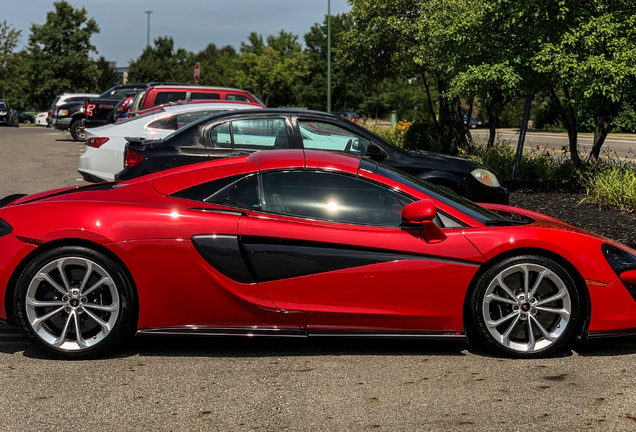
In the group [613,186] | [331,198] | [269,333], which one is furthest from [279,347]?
[613,186]

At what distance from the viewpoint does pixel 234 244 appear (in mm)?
5004

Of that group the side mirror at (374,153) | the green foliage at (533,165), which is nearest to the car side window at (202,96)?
the green foliage at (533,165)

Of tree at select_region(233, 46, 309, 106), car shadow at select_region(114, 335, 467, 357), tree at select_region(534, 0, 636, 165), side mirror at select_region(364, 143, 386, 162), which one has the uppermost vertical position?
tree at select_region(233, 46, 309, 106)

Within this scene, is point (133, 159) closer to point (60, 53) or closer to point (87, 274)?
point (87, 274)

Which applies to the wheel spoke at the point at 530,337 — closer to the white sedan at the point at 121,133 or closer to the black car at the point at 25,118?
the white sedan at the point at 121,133

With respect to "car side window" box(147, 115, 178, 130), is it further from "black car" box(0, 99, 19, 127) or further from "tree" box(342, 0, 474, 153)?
"black car" box(0, 99, 19, 127)

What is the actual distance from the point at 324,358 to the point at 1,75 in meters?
70.4

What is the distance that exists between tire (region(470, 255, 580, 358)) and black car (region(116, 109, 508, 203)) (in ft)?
14.8

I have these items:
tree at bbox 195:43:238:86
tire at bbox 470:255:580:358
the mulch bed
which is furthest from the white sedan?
tree at bbox 195:43:238:86

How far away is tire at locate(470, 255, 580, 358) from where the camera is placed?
16.8 feet

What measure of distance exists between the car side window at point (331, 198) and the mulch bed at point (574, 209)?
4823 mm

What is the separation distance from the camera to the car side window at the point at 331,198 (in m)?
5.18

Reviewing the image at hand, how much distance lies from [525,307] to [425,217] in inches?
35.0

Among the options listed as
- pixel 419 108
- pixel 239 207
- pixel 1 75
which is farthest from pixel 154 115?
pixel 1 75
